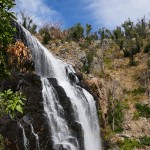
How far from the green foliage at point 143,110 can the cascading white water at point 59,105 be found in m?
10.4

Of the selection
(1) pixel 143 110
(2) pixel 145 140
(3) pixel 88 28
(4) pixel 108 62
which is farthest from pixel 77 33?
(2) pixel 145 140

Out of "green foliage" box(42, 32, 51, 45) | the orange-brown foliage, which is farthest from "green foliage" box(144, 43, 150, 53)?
the orange-brown foliage

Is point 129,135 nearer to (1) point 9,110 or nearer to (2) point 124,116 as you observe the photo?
(2) point 124,116

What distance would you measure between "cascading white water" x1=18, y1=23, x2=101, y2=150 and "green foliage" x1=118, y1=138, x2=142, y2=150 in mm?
3876

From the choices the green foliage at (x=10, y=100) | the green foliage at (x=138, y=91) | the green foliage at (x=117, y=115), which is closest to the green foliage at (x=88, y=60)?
the green foliage at (x=138, y=91)

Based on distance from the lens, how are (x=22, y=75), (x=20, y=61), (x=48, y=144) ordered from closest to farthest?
(x=48, y=144) → (x=22, y=75) → (x=20, y=61)

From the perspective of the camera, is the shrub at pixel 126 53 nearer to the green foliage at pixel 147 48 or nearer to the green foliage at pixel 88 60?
the green foliage at pixel 147 48

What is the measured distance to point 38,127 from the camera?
28891 millimetres

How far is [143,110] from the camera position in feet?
155

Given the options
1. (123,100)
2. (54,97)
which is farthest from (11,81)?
(123,100)

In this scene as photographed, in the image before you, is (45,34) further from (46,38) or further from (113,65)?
(113,65)

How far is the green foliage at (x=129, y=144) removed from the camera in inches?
1554

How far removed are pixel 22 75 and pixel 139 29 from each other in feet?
165

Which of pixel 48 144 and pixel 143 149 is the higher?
pixel 48 144
